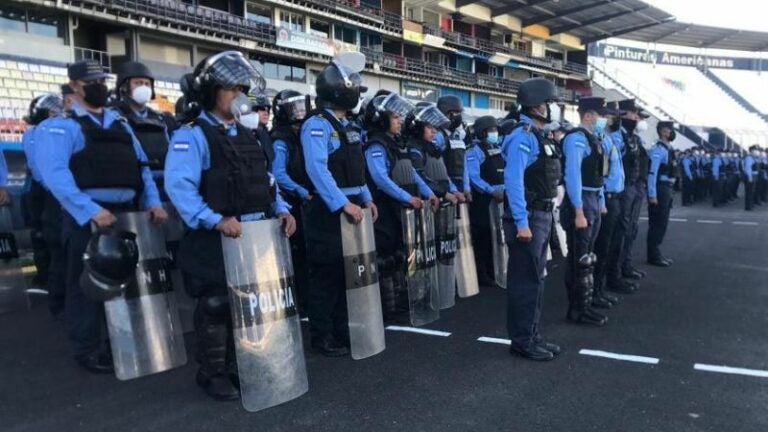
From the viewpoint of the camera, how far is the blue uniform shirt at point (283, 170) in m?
4.98

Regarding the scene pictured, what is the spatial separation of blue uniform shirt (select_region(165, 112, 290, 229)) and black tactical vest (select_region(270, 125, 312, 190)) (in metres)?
1.81

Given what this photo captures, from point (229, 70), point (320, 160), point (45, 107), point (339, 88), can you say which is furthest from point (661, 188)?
point (45, 107)

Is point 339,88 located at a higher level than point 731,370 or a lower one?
higher

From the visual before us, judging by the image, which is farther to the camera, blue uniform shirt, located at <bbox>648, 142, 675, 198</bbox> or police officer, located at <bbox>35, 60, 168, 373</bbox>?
blue uniform shirt, located at <bbox>648, 142, 675, 198</bbox>

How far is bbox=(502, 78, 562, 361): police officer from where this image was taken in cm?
412

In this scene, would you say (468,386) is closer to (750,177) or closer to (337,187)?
(337,187)

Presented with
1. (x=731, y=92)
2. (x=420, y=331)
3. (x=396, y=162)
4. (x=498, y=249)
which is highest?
(x=731, y=92)

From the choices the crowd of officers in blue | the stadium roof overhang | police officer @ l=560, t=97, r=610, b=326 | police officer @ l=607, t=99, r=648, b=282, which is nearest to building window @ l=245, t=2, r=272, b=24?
the stadium roof overhang

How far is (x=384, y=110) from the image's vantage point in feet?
16.3

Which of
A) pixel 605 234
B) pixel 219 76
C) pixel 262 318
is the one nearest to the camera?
pixel 262 318

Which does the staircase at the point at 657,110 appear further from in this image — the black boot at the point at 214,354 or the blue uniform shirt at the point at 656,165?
the black boot at the point at 214,354

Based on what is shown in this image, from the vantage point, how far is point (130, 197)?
388 cm

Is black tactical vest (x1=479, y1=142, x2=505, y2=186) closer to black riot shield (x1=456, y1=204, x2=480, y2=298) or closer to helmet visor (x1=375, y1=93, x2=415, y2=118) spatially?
black riot shield (x1=456, y1=204, x2=480, y2=298)

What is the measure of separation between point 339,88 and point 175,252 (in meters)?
1.73
